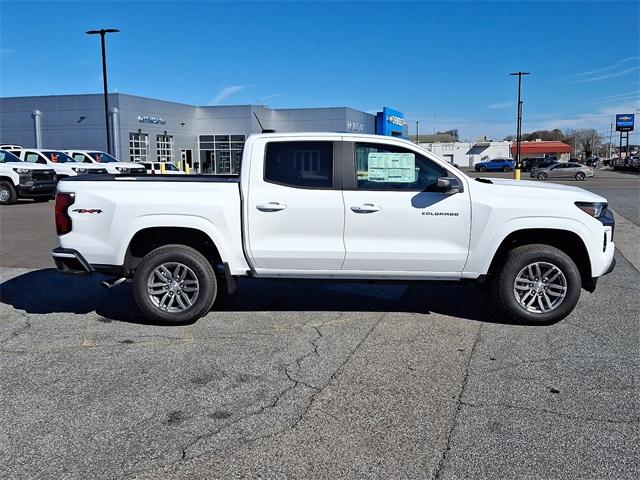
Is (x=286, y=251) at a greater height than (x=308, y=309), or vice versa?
(x=286, y=251)

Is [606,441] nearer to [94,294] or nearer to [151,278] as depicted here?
[151,278]

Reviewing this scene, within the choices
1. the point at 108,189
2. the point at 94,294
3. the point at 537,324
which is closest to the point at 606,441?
the point at 537,324

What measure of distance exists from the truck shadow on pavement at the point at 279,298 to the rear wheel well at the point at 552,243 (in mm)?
706

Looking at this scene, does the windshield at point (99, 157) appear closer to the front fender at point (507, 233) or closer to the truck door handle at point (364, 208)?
the truck door handle at point (364, 208)

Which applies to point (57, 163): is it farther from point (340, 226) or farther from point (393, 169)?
point (393, 169)

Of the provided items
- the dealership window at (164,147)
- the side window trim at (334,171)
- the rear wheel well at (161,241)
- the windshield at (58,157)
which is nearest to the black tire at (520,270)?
the side window trim at (334,171)

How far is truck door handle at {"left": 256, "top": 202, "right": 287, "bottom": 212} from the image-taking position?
6.07 m

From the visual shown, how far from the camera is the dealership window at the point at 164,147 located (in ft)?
169

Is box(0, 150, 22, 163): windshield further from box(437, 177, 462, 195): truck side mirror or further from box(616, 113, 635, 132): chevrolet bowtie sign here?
box(616, 113, 635, 132): chevrolet bowtie sign

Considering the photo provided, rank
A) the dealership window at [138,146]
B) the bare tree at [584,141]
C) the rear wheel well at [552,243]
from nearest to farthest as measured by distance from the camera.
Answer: the rear wheel well at [552,243], the dealership window at [138,146], the bare tree at [584,141]

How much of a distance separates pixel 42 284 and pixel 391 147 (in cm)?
522

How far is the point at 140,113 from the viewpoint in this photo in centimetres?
4812

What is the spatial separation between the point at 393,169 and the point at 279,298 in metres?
2.30

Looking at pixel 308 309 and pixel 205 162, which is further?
pixel 205 162
